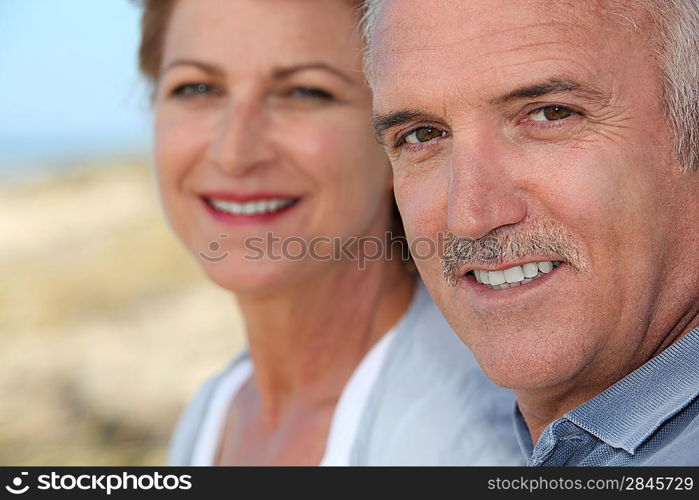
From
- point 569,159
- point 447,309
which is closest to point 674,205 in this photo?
point 569,159

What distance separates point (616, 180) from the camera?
162cm

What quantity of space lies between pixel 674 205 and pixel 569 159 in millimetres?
213

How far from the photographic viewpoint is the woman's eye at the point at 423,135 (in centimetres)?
190

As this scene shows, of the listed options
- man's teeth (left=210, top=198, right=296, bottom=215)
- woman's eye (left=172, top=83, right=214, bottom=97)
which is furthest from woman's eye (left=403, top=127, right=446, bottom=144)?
woman's eye (left=172, top=83, right=214, bottom=97)

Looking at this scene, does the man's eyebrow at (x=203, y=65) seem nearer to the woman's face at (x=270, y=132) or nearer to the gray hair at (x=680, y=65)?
the woman's face at (x=270, y=132)

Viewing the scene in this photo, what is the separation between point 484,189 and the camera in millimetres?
1670

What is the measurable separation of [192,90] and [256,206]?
1.39 feet

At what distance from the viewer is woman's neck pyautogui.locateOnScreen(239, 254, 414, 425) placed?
2.88m

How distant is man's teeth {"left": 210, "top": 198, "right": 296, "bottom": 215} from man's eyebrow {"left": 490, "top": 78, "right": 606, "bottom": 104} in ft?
4.17

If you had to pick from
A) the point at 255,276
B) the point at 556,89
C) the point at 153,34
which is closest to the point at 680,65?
the point at 556,89

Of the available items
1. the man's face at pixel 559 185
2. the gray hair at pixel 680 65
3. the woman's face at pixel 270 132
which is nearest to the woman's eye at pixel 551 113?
the man's face at pixel 559 185

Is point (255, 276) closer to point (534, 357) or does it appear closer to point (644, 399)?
point (534, 357)
